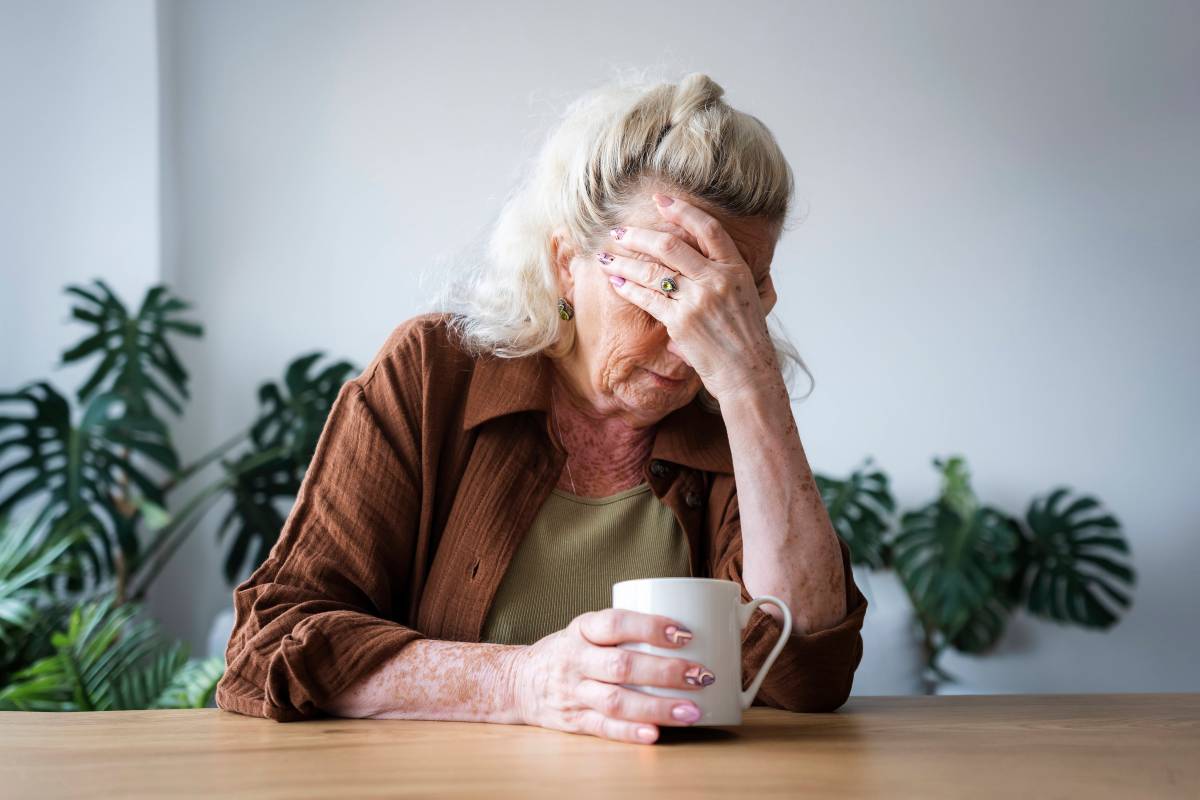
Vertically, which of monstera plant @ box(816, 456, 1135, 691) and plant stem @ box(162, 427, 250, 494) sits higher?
plant stem @ box(162, 427, 250, 494)

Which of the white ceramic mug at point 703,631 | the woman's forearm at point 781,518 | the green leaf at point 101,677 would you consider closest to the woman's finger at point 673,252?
the woman's forearm at point 781,518

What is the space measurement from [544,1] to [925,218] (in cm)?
148

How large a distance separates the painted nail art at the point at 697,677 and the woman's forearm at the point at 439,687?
0.18m

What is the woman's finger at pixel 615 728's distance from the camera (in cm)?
81

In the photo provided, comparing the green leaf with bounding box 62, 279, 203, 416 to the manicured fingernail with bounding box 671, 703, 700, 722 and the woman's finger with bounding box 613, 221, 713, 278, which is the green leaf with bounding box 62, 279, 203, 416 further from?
the manicured fingernail with bounding box 671, 703, 700, 722

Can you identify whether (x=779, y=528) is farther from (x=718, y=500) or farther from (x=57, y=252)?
(x=57, y=252)

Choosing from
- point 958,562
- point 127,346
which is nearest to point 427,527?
point 127,346

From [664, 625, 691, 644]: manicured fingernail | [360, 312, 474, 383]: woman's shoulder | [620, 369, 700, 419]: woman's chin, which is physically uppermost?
[360, 312, 474, 383]: woman's shoulder

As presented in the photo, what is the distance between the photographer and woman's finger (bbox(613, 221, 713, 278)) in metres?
1.18

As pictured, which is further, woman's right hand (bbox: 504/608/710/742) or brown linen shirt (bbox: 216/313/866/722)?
brown linen shirt (bbox: 216/313/866/722)

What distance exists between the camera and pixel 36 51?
320 cm

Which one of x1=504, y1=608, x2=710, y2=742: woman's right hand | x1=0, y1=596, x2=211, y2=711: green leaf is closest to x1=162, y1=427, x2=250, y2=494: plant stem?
x1=0, y1=596, x2=211, y2=711: green leaf

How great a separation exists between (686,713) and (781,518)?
0.38 metres

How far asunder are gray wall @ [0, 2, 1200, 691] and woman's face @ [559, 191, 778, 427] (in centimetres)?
220
